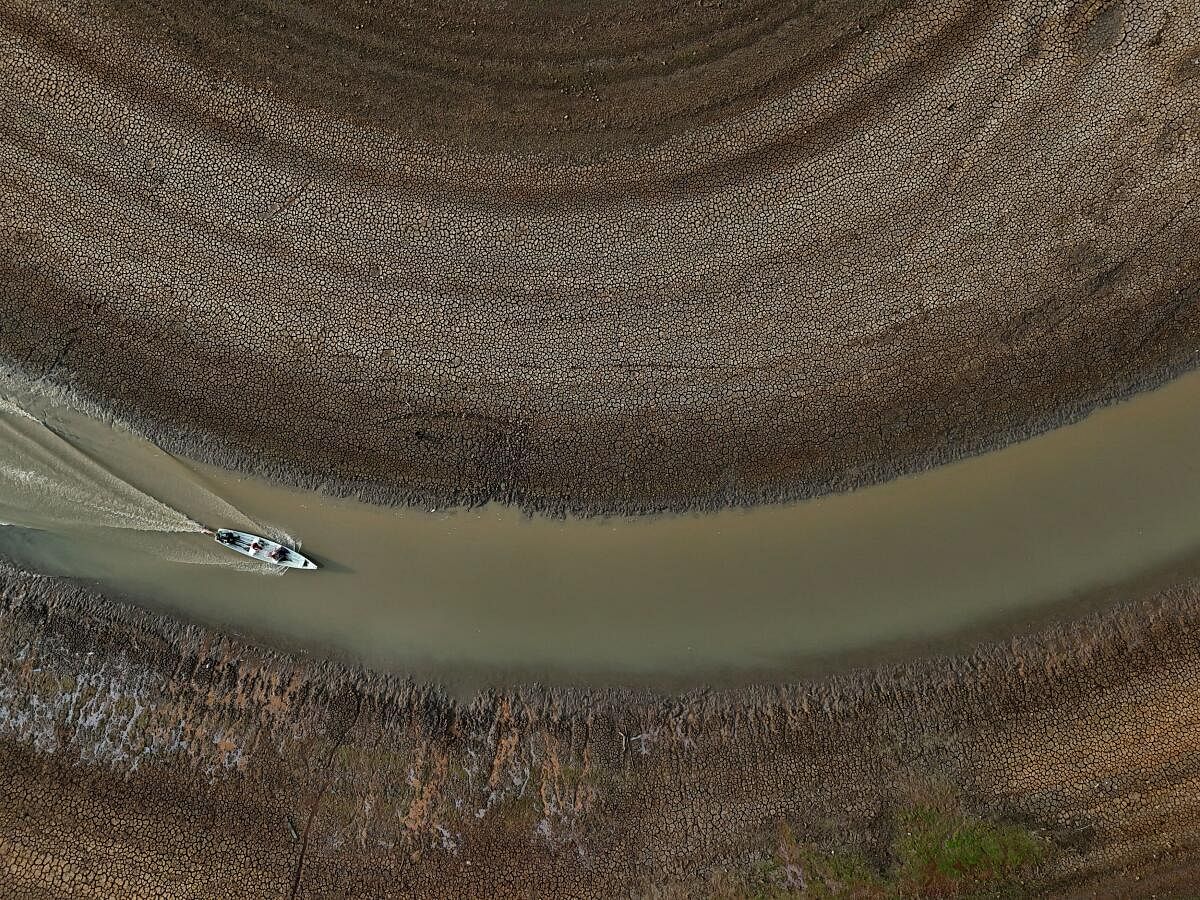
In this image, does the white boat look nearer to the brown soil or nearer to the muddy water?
the muddy water

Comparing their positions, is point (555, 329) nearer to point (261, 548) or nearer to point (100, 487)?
point (261, 548)

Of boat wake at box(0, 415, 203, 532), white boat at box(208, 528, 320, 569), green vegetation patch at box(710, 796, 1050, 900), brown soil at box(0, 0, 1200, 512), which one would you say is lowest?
green vegetation patch at box(710, 796, 1050, 900)

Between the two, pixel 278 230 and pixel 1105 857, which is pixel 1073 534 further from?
pixel 278 230

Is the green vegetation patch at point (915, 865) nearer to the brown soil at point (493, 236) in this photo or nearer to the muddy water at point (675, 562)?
the muddy water at point (675, 562)

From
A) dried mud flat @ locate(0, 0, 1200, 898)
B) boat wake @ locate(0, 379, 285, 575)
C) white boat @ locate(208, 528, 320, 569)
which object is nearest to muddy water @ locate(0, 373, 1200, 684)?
boat wake @ locate(0, 379, 285, 575)

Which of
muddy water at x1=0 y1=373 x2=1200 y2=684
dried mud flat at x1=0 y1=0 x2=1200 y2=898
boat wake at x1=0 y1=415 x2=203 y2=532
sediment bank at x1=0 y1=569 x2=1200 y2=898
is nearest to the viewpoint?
sediment bank at x1=0 y1=569 x2=1200 y2=898
